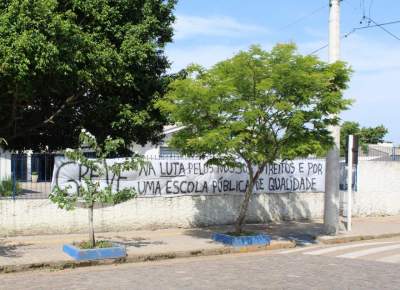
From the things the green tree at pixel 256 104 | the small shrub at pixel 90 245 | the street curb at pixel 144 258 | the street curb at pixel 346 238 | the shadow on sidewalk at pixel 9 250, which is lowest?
the street curb at pixel 346 238

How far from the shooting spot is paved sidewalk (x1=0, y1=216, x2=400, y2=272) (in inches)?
423

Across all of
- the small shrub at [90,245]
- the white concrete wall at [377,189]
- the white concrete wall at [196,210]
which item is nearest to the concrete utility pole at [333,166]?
the white concrete wall at [196,210]

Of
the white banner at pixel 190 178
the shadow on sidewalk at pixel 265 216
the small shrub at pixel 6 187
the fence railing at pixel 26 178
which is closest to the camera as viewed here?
the small shrub at pixel 6 187

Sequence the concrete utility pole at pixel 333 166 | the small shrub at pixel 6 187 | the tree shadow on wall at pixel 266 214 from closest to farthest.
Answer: the small shrub at pixel 6 187, the concrete utility pole at pixel 333 166, the tree shadow on wall at pixel 266 214

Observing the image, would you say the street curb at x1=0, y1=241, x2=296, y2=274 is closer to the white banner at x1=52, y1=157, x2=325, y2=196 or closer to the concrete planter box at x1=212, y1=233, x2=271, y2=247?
the concrete planter box at x1=212, y1=233, x2=271, y2=247

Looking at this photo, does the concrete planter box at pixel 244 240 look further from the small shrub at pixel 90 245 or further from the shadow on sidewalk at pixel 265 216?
the small shrub at pixel 90 245

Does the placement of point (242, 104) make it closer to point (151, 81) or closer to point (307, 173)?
point (151, 81)

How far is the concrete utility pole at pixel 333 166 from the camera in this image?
15.4 m

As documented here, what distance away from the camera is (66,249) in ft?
37.6

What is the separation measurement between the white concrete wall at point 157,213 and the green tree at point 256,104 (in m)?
2.91

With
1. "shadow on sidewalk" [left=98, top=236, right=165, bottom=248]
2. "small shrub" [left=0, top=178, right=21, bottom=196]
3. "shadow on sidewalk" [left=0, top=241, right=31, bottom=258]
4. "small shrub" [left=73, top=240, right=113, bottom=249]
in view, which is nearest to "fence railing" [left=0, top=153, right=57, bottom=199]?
"small shrub" [left=0, top=178, right=21, bottom=196]

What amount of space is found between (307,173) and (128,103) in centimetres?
655

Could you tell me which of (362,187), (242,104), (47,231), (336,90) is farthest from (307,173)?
(47,231)

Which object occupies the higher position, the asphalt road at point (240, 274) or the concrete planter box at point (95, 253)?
the concrete planter box at point (95, 253)
